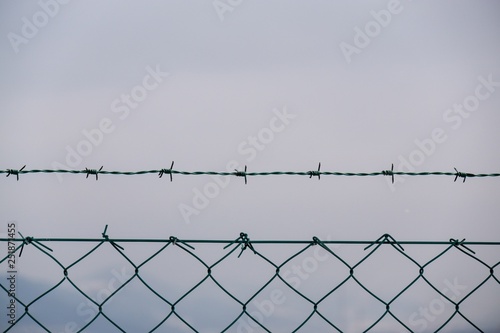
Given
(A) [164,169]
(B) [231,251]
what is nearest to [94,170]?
(A) [164,169]

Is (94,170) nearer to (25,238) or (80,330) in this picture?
(25,238)

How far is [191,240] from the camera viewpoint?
1220 mm

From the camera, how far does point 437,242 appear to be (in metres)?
1.26

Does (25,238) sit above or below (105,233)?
above

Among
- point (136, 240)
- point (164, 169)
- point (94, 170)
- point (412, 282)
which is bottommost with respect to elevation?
point (412, 282)

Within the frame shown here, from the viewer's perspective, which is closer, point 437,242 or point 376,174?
point 437,242

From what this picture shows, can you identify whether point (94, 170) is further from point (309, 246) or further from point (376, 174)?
point (376, 174)

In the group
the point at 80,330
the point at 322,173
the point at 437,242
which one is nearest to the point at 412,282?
the point at 437,242

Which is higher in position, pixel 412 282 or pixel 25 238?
pixel 25 238

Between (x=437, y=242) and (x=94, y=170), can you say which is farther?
(x=94, y=170)

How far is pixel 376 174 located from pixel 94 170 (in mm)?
851

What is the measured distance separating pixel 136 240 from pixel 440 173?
91 centimetres

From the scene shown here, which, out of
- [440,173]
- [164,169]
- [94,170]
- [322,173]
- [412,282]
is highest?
[94,170]

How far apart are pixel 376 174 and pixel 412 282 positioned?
351 millimetres
